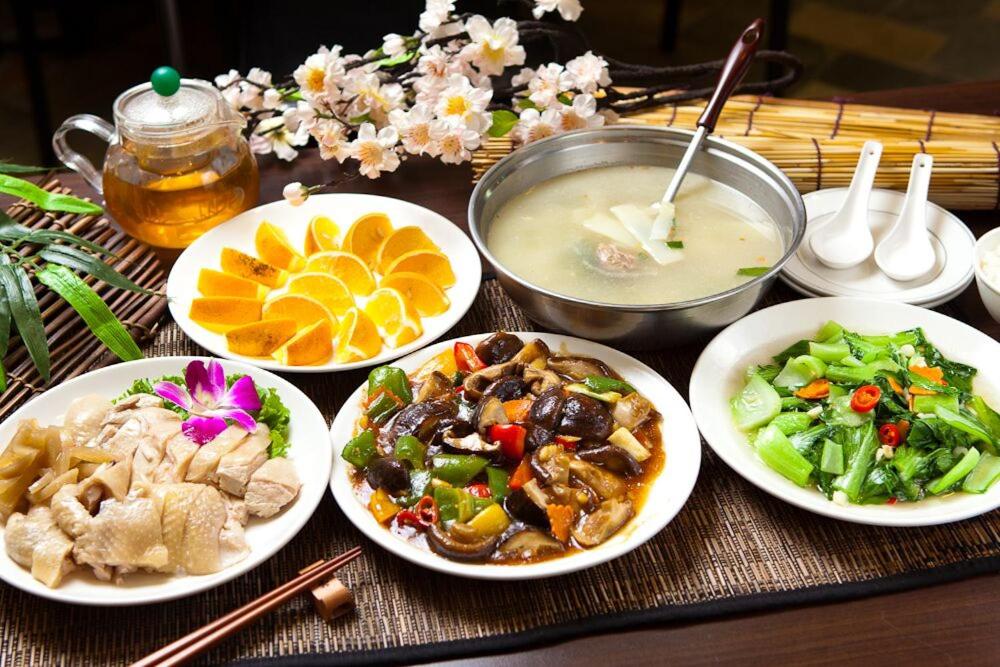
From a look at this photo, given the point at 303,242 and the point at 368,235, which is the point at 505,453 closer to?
the point at 368,235

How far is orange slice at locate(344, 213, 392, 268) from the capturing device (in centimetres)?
227

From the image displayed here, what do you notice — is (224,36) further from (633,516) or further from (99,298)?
(633,516)

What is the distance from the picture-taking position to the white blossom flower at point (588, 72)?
2.38 m

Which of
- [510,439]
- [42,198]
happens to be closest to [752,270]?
[510,439]

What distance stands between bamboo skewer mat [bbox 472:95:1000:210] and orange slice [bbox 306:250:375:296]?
1.77ft

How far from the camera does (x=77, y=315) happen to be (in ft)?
6.96

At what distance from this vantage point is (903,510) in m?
1.67

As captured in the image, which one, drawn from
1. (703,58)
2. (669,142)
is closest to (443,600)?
(669,142)

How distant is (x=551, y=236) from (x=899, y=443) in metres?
0.88

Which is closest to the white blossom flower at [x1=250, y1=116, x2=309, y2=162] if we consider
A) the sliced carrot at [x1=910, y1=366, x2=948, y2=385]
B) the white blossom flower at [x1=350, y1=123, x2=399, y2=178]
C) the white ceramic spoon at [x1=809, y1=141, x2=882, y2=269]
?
the white blossom flower at [x1=350, y1=123, x2=399, y2=178]

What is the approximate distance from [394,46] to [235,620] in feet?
4.87

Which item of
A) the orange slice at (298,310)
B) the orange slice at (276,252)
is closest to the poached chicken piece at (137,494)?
the orange slice at (298,310)

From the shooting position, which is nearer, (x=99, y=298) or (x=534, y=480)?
(x=534, y=480)

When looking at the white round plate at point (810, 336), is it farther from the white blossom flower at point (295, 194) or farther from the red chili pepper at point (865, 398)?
the white blossom flower at point (295, 194)
